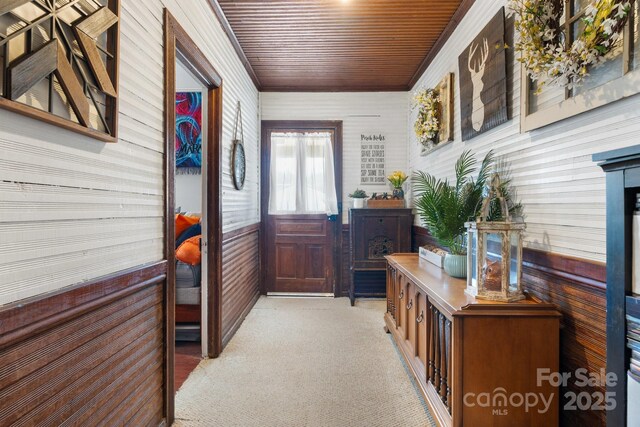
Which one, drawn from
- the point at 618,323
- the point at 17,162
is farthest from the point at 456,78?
the point at 17,162

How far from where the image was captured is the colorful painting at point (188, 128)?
5066 millimetres

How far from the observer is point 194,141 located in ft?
16.7

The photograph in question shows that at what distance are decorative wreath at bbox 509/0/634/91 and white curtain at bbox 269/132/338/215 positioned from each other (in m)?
3.38

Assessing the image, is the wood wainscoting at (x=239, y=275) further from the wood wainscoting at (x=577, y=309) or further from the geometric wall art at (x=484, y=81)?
the wood wainscoting at (x=577, y=309)

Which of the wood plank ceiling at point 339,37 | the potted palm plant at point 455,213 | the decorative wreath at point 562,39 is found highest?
the wood plank ceiling at point 339,37

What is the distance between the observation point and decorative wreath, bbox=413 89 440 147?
3758 millimetres

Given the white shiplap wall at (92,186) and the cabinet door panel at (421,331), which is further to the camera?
the cabinet door panel at (421,331)

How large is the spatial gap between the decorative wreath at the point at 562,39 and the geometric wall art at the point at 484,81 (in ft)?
1.48

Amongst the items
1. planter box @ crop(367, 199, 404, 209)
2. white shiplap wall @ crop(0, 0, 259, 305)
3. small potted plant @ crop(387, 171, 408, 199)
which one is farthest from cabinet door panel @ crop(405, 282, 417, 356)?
small potted plant @ crop(387, 171, 408, 199)

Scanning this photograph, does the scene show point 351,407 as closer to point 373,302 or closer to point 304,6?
point 373,302

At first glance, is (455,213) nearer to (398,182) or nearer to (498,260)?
(498,260)

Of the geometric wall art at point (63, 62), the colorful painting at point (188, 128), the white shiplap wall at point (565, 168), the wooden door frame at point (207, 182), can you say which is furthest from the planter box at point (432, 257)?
the colorful painting at point (188, 128)

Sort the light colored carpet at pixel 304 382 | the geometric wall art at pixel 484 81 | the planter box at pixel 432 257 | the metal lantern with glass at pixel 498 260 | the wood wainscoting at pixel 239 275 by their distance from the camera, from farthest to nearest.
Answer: the wood wainscoting at pixel 239 275 < the planter box at pixel 432 257 < the geometric wall art at pixel 484 81 < the light colored carpet at pixel 304 382 < the metal lantern with glass at pixel 498 260

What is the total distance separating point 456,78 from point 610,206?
8.50ft
